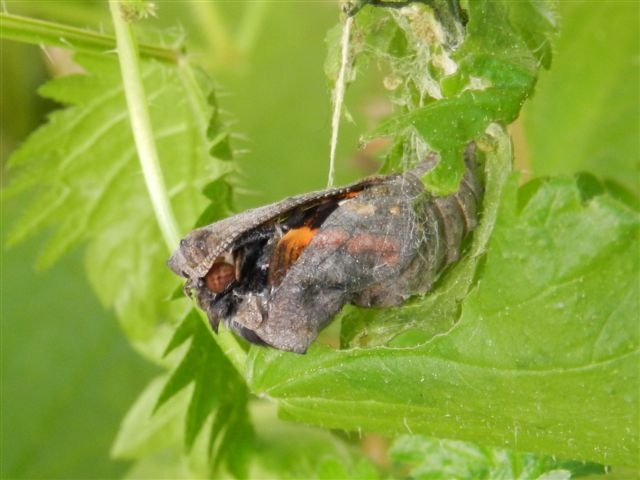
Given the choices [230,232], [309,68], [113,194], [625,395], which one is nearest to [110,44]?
[113,194]

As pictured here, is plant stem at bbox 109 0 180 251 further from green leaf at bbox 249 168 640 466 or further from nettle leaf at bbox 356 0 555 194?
nettle leaf at bbox 356 0 555 194

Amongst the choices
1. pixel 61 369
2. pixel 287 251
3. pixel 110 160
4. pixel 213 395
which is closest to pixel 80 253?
pixel 61 369

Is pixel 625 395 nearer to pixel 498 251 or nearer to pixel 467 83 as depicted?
pixel 498 251

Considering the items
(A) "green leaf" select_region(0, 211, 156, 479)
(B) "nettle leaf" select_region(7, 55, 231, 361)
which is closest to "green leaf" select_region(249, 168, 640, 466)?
(B) "nettle leaf" select_region(7, 55, 231, 361)

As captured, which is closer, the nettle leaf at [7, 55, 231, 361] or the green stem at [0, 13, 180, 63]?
the green stem at [0, 13, 180, 63]

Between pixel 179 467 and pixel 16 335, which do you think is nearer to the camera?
pixel 179 467

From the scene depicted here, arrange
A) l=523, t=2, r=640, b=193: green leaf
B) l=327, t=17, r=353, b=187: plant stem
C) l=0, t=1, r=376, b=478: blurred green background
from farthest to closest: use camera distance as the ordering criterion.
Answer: l=0, t=1, r=376, b=478: blurred green background → l=523, t=2, r=640, b=193: green leaf → l=327, t=17, r=353, b=187: plant stem

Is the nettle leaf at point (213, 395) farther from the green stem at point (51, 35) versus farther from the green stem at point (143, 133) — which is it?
the green stem at point (51, 35)
